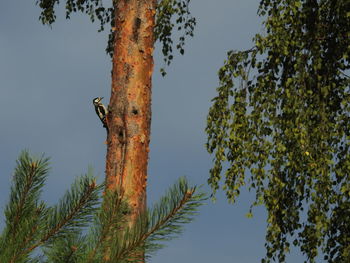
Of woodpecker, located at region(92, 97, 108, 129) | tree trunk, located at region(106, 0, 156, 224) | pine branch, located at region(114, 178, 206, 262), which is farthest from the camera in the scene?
woodpecker, located at region(92, 97, 108, 129)

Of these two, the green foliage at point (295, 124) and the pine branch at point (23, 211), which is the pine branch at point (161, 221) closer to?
the pine branch at point (23, 211)

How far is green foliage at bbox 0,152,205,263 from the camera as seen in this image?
3.36 m

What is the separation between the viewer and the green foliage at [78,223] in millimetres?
3357

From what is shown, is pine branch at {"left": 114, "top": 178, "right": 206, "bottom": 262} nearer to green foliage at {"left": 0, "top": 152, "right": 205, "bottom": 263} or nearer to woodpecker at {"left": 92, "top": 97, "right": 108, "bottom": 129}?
green foliage at {"left": 0, "top": 152, "right": 205, "bottom": 263}

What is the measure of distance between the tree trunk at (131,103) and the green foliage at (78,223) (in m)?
1.98

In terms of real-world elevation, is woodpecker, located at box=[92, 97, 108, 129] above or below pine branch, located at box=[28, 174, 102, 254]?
above

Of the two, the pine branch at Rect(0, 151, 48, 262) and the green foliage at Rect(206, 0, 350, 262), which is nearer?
the pine branch at Rect(0, 151, 48, 262)

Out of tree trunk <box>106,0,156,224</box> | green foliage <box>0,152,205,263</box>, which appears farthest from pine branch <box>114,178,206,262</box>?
tree trunk <box>106,0,156,224</box>

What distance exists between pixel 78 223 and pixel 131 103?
245 centimetres

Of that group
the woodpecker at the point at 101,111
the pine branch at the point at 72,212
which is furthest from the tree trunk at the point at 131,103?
the pine branch at the point at 72,212

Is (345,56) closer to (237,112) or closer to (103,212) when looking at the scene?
(237,112)

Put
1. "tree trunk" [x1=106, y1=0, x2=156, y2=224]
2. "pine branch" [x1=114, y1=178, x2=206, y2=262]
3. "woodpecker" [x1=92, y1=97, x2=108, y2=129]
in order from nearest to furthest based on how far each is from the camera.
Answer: "pine branch" [x1=114, y1=178, x2=206, y2=262] < "tree trunk" [x1=106, y1=0, x2=156, y2=224] < "woodpecker" [x1=92, y1=97, x2=108, y2=129]

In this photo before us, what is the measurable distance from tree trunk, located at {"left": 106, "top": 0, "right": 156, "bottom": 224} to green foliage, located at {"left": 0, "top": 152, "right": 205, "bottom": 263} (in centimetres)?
198

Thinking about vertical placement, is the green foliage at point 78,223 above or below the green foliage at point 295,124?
below
